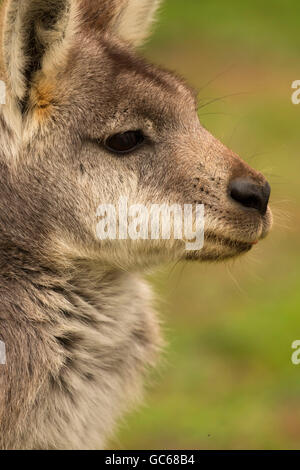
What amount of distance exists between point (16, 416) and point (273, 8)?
44.1 feet

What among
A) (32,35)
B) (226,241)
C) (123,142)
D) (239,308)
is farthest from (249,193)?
(239,308)

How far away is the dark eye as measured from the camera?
458cm

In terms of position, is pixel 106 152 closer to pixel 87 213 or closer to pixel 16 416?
pixel 87 213

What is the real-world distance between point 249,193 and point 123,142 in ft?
2.21

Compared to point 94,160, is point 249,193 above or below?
below

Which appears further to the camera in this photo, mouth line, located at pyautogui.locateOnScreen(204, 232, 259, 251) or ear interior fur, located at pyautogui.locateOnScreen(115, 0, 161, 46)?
ear interior fur, located at pyautogui.locateOnScreen(115, 0, 161, 46)

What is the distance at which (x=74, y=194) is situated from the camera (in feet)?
14.9

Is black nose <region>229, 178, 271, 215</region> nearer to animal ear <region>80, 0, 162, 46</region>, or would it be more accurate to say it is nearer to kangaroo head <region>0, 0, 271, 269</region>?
kangaroo head <region>0, 0, 271, 269</region>

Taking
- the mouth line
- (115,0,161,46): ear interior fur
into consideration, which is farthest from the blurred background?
(115,0,161,46): ear interior fur

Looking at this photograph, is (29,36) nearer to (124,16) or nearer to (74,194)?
A: (74,194)

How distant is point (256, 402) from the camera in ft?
24.3

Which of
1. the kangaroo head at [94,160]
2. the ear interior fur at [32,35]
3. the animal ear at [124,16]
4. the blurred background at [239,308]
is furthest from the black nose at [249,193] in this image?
the animal ear at [124,16]

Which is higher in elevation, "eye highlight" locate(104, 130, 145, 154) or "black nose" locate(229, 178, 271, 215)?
"eye highlight" locate(104, 130, 145, 154)
